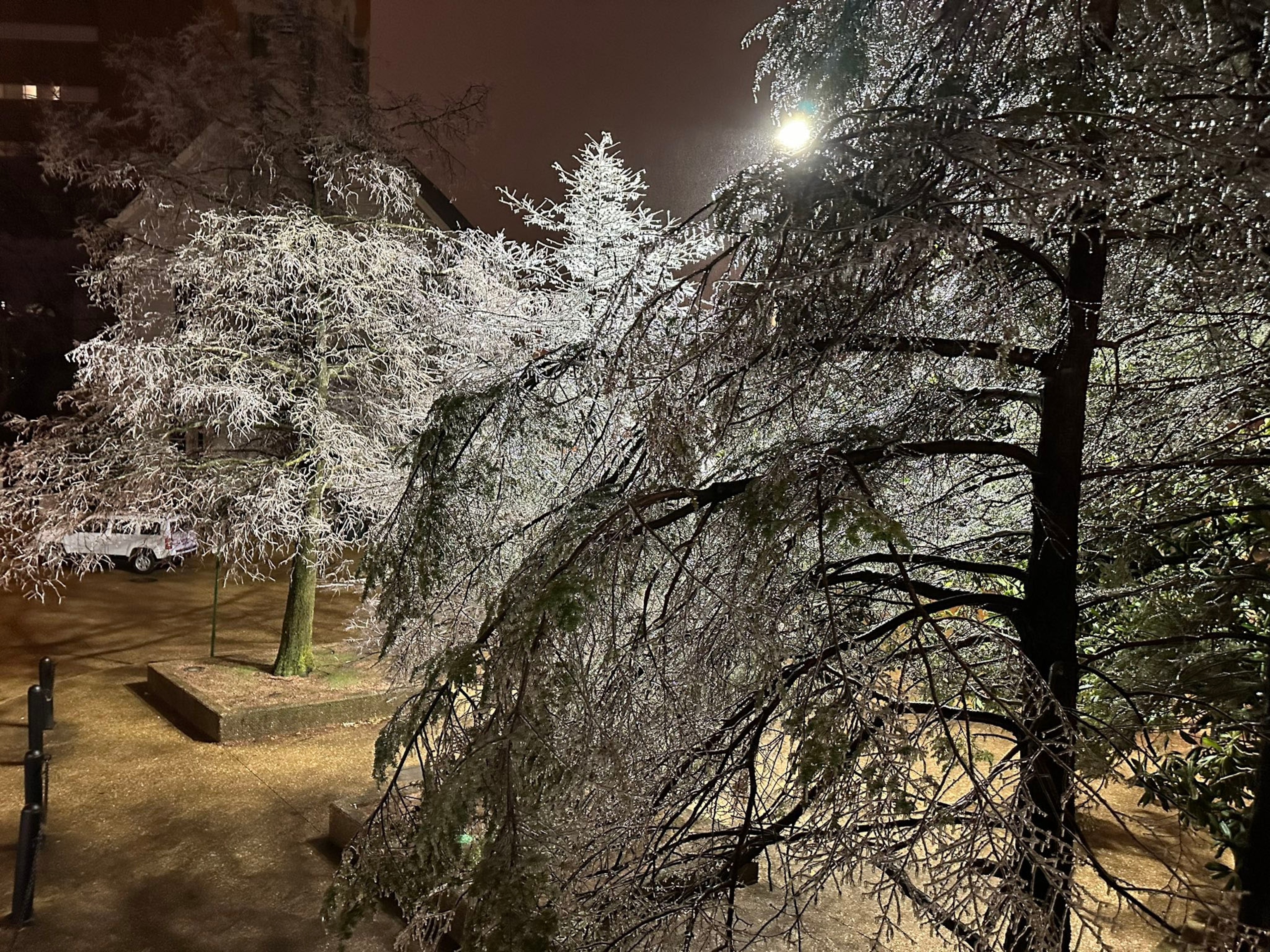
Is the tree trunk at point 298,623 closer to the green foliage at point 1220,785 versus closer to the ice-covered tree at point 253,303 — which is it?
the ice-covered tree at point 253,303

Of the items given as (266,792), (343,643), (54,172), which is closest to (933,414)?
(266,792)

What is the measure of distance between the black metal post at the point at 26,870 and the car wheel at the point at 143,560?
1372cm

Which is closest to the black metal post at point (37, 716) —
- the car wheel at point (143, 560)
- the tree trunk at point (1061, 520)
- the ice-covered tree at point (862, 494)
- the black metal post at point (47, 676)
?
the black metal post at point (47, 676)

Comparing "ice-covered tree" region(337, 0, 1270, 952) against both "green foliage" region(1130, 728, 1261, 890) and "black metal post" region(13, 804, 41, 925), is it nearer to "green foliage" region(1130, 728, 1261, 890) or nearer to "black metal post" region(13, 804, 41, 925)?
"green foliage" region(1130, 728, 1261, 890)

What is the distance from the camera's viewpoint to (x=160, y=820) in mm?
8070

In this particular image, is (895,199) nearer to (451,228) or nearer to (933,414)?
(933,414)

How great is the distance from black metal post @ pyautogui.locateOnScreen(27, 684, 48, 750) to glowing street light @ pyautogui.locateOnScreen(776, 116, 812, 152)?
684cm

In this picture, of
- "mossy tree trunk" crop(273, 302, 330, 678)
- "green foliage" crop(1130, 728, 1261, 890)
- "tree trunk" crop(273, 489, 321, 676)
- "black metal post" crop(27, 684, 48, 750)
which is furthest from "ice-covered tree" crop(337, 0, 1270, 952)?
"tree trunk" crop(273, 489, 321, 676)

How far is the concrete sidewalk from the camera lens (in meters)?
6.40

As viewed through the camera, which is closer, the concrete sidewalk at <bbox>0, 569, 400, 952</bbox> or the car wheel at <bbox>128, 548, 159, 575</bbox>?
the concrete sidewalk at <bbox>0, 569, 400, 952</bbox>

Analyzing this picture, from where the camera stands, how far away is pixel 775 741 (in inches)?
128

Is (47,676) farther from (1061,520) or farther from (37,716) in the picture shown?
(1061,520)

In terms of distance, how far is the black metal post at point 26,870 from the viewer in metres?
6.34

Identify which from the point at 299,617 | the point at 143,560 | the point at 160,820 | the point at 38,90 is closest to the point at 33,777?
the point at 160,820
